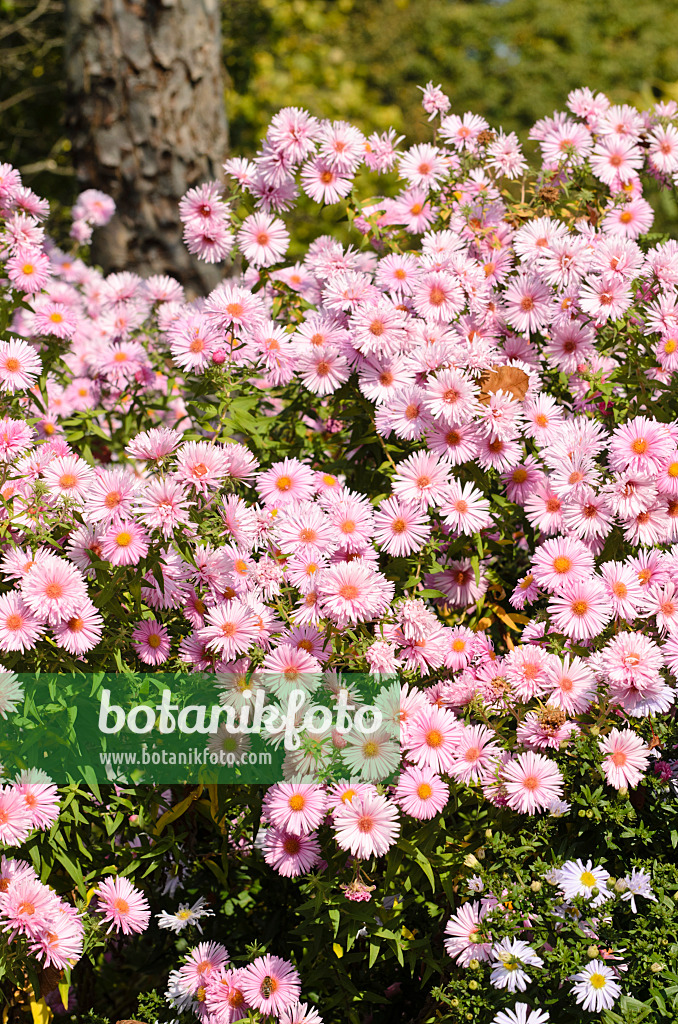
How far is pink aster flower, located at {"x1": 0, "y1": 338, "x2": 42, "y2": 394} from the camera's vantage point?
231cm

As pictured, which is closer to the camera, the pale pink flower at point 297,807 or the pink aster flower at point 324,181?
the pale pink flower at point 297,807

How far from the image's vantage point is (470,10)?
43.8 ft

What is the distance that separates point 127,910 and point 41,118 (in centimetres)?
759

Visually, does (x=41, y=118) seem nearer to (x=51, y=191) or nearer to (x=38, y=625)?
(x=51, y=191)

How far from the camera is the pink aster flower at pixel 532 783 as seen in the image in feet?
6.36

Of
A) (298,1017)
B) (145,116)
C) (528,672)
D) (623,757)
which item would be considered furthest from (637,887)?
(145,116)

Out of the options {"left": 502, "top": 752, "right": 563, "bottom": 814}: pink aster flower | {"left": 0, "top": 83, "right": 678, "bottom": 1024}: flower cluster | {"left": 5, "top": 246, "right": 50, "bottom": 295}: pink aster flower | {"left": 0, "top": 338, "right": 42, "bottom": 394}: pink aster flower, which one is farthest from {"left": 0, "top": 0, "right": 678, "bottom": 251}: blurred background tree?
{"left": 502, "top": 752, "right": 563, "bottom": 814}: pink aster flower

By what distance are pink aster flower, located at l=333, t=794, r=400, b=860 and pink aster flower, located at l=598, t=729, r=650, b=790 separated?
444mm

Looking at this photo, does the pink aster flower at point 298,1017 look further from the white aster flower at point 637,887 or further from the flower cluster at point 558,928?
the white aster flower at point 637,887

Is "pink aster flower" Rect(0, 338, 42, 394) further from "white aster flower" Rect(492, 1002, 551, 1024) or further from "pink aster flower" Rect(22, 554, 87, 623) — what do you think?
"white aster flower" Rect(492, 1002, 551, 1024)

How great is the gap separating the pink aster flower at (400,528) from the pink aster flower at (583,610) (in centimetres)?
33

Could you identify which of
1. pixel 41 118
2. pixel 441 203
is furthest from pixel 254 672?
pixel 41 118

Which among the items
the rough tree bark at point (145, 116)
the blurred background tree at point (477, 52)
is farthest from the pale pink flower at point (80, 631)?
the blurred background tree at point (477, 52)

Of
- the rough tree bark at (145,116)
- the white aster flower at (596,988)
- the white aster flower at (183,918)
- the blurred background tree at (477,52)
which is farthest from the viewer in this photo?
the blurred background tree at (477,52)
